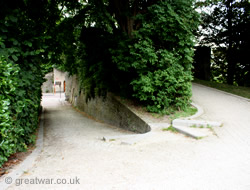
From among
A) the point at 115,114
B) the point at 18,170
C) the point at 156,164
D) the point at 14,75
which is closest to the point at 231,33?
the point at 115,114

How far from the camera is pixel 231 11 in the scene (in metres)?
18.0

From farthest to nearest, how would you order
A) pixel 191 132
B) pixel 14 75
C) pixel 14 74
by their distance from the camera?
pixel 191 132 → pixel 14 75 → pixel 14 74

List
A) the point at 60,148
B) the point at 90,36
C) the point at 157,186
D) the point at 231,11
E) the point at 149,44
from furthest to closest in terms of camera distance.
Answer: the point at 231,11 < the point at 90,36 < the point at 149,44 < the point at 60,148 < the point at 157,186

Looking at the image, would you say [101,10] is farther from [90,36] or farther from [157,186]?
[157,186]

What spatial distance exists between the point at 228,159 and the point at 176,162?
1082 mm

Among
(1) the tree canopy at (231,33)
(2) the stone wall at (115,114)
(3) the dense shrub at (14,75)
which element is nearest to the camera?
(3) the dense shrub at (14,75)

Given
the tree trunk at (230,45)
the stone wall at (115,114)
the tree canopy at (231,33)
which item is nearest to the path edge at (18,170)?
the stone wall at (115,114)

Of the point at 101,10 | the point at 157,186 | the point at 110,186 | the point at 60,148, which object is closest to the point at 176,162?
the point at 157,186

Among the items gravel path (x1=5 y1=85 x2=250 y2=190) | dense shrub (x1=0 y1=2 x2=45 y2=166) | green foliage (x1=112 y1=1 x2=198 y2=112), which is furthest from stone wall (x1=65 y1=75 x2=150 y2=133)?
dense shrub (x1=0 y1=2 x2=45 y2=166)

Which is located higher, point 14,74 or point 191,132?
point 14,74

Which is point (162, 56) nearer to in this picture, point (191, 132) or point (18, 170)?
point (191, 132)

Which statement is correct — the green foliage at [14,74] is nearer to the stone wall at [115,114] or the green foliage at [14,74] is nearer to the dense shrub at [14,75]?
the dense shrub at [14,75]

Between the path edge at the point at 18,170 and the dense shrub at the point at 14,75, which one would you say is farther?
the dense shrub at the point at 14,75

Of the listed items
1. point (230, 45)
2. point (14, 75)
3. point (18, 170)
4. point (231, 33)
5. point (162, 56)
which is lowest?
point (18, 170)
